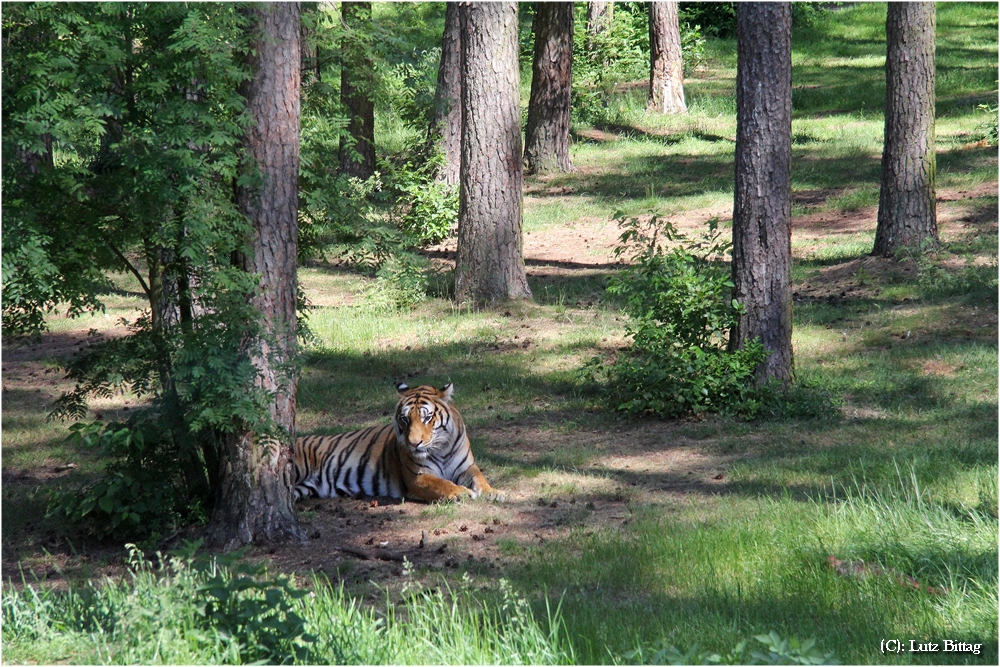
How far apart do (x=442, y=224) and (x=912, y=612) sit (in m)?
13.6

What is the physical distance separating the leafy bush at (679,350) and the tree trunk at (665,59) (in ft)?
48.7

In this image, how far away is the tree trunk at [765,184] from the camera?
976cm

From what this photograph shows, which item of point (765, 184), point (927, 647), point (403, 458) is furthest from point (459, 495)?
point (765, 184)

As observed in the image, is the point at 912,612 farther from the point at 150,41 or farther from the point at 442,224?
the point at 442,224

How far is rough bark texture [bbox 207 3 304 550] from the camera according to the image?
6.94 metres

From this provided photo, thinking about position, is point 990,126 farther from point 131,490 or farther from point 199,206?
point 131,490

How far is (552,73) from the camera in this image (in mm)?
20344

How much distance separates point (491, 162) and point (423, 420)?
6497mm

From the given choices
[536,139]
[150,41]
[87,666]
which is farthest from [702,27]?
[87,666]

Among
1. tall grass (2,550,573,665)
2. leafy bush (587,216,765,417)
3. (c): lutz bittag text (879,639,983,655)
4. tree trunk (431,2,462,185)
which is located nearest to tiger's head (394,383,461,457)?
leafy bush (587,216,765,417)

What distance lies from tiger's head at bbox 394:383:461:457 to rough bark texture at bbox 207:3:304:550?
1232 millimetres

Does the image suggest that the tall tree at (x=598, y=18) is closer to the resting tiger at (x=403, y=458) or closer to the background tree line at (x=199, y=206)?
the background tree line at (x=199, y=206)

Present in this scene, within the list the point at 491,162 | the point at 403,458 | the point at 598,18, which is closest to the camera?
the point at 403,458

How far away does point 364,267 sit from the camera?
9109mm
